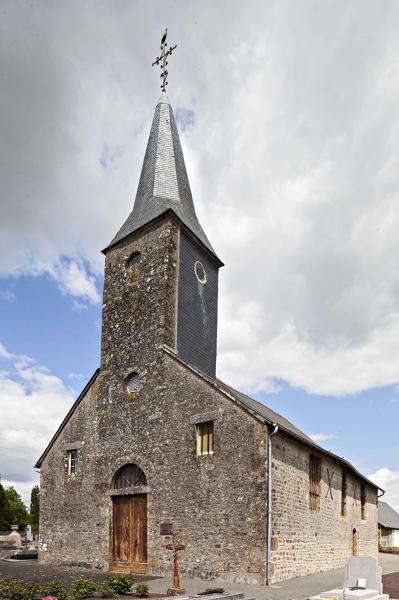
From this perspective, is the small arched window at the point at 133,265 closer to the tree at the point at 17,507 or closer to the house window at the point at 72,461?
the house window at the point at 72,461

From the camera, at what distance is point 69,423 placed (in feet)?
66.2

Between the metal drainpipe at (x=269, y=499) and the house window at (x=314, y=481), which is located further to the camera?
the house window at (x=314, y=481)

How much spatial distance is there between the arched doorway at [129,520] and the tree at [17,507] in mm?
40487

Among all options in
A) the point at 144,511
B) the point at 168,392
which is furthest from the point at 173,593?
the point at 168,392

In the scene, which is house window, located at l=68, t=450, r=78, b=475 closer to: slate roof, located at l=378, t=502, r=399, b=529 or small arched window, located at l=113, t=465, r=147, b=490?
small arched window, located at l=113, t=465, r=147, b=490

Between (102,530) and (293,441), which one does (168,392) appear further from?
(102,530)

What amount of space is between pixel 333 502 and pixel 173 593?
9324 millimetres

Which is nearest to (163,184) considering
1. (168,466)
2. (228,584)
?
(168,466)

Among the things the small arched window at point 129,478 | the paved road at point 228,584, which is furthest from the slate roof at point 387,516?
the small arched window at point 129,478

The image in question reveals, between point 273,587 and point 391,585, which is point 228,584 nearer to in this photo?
point 273,587

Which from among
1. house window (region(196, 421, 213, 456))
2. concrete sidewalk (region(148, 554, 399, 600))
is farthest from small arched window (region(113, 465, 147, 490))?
concrete sidewalk (region(148, 554, 399, 600))

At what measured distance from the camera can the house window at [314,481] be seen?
17031 millimetres

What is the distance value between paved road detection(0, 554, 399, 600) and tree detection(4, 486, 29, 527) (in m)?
40.3

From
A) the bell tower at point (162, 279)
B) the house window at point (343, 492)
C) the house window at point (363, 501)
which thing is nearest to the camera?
the bell tower at point (162, 279)
